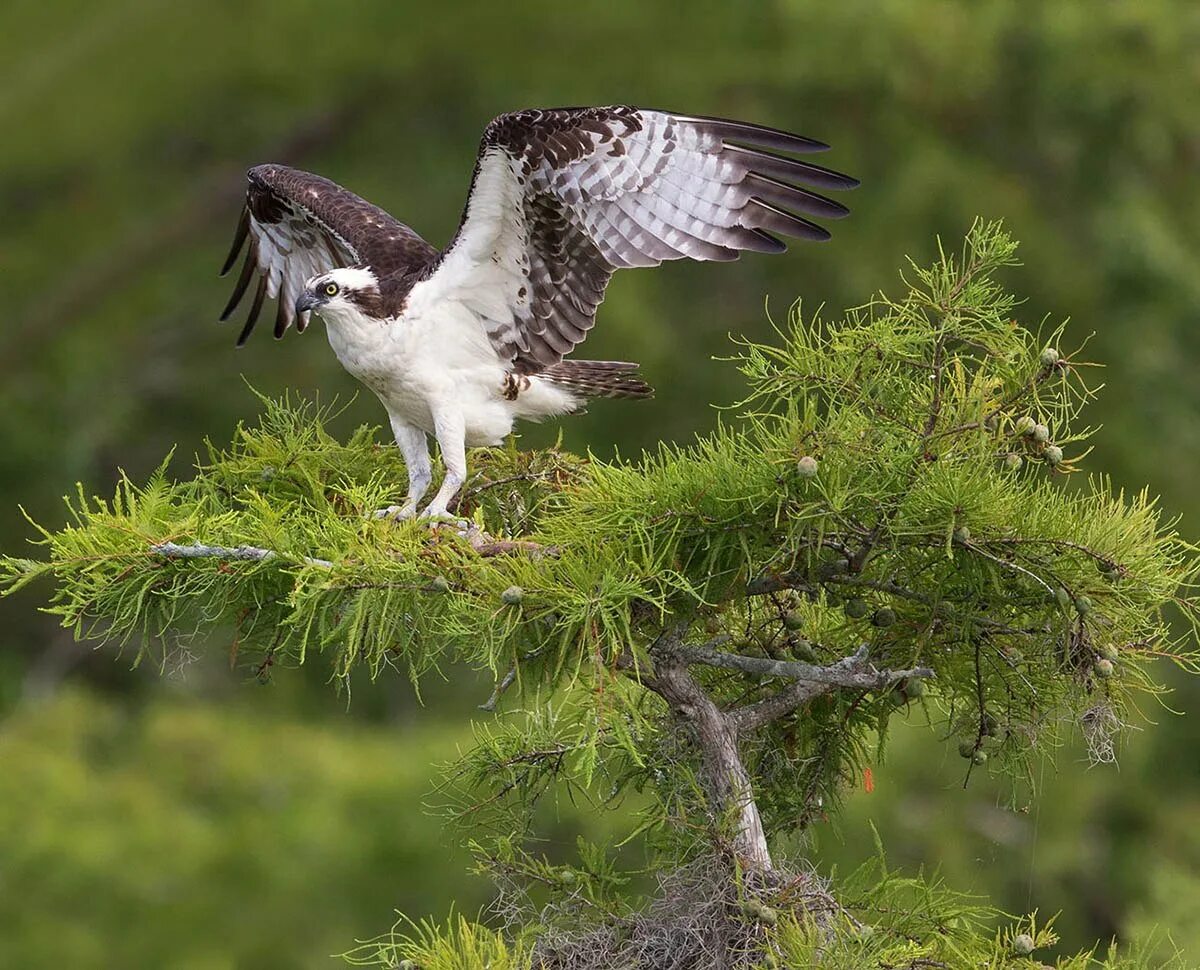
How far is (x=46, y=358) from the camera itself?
12.5 meters

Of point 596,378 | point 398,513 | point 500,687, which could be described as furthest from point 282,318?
point 500,687

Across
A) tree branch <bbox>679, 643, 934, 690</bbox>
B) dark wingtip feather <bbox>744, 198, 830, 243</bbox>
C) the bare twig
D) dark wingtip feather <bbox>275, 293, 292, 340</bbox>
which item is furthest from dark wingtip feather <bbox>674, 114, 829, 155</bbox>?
dark wingtip feather <bbox>275, 293, 292, 340</bbox>

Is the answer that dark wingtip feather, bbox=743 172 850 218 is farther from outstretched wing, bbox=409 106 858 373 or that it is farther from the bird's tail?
the bird's tail

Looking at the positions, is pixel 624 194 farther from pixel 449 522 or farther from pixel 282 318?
pixel 282 318

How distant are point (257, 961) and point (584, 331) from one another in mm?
7190

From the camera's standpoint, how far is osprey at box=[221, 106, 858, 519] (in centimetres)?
414

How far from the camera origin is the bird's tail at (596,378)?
4.96 meters

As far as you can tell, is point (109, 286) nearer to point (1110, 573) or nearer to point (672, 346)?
point (672, 346)

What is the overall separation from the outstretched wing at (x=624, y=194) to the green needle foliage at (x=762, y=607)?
2.56 feet

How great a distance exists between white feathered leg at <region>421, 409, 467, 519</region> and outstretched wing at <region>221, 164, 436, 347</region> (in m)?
0.45

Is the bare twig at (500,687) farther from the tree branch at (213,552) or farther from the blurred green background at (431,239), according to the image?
the blurred green background at (431,239)

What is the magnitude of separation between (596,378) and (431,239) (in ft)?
24.5

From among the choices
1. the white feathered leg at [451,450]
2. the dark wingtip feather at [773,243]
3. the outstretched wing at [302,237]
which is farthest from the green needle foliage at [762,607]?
the outstretched wing at [302,237]

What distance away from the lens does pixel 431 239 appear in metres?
12.2
